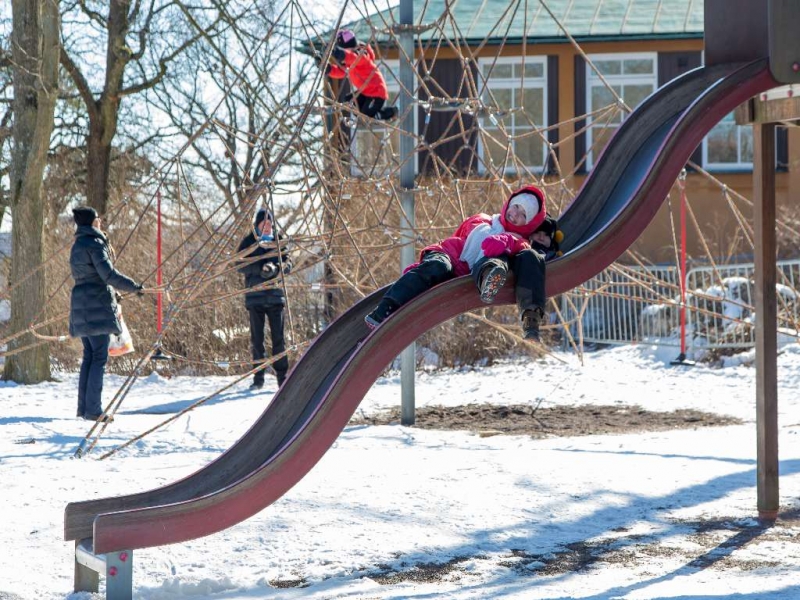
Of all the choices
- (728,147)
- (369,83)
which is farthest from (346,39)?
(728,147)

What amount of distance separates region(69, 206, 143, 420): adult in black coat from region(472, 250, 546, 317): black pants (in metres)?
4.35

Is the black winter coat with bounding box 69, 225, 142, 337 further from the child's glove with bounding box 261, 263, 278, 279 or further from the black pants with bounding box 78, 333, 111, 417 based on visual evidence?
the child's glove with bounding box 261, 263, 278, 279

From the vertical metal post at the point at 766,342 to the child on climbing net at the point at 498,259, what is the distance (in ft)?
3.45

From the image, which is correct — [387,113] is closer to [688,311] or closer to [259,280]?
[259,280]

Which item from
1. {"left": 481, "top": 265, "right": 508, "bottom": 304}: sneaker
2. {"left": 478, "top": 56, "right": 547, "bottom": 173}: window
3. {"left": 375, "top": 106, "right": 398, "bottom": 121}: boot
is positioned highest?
{"left": 478, "top": 56, "right": 547, "bottom": 173}: window

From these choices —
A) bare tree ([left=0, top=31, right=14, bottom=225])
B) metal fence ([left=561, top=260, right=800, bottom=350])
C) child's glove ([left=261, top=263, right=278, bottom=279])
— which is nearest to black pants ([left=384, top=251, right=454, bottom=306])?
child's glove ([left=261, top=263, right=278, bottom=279])

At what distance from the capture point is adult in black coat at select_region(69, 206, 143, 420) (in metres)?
8.41

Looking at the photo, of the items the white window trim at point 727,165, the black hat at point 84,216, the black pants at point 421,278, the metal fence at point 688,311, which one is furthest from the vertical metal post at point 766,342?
the white window trim at point 727,165

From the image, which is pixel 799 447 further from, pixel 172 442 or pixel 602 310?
pixel 602 310

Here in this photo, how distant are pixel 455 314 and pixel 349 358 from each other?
0.49 meters

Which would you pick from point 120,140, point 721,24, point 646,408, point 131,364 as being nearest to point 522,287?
point 721,24

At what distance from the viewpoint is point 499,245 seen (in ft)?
16.1

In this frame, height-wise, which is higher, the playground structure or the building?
the building

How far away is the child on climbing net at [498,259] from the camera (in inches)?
187
